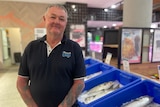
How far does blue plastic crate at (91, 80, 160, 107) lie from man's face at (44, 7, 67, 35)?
2.42ft

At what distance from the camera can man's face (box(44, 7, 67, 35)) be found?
48.7 inches

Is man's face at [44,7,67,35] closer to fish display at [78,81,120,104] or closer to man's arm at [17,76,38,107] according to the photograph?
man's arm at [17,76,38,107]

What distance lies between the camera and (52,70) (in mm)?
1250

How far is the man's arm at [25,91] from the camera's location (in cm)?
132

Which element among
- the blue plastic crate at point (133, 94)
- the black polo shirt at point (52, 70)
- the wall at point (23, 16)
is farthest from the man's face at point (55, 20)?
the wall at point (23, 16)

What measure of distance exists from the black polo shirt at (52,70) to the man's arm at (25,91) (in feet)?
0.13

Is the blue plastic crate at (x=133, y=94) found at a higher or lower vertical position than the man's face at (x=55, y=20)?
lower

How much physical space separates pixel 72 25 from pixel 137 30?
555 cm

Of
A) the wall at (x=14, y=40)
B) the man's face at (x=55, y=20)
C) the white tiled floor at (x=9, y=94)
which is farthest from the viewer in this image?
the wall at (x=14, y=40)

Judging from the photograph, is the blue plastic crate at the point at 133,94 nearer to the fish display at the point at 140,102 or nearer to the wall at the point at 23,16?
the fish display at the point at 140,102

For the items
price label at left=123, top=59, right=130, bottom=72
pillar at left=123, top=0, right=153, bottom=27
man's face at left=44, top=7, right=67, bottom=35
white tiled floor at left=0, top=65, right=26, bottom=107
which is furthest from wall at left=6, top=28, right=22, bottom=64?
man's face at left=44, top=7, right=67, bottom=35

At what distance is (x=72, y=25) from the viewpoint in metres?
7.45

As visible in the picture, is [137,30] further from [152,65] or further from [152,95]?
[152,95]

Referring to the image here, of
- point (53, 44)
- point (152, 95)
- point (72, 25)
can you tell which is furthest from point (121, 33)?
point (72, 25)
